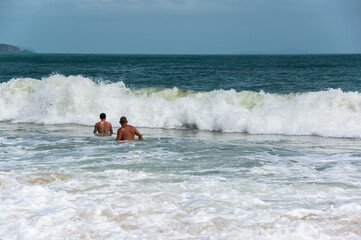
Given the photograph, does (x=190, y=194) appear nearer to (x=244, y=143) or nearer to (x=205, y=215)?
(x=205, y=215)

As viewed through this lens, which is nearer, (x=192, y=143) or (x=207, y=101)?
(x=192, y=143)

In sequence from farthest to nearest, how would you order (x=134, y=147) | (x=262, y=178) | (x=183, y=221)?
(x=134, y=147) → (x=262, y=178) → (x=183, y=221)

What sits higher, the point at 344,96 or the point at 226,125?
the point at 344,96

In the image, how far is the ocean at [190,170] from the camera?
5043 millimetres

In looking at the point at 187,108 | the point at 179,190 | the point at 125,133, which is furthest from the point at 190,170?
the point at 187,108

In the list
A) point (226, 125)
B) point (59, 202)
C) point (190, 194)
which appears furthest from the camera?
point (226, 125)

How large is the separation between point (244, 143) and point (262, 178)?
4.61 metres

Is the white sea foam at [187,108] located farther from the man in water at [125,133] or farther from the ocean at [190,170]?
the man in water at [125,133]

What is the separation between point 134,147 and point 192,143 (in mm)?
1784

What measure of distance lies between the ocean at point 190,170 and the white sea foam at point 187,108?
6 centimetres

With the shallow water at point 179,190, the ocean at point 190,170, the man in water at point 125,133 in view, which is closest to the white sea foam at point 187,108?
the ocean at point 190,170

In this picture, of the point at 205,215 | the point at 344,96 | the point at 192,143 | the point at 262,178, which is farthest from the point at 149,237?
the point at 344,96

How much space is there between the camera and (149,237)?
15.4ft

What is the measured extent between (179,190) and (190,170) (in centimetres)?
157
